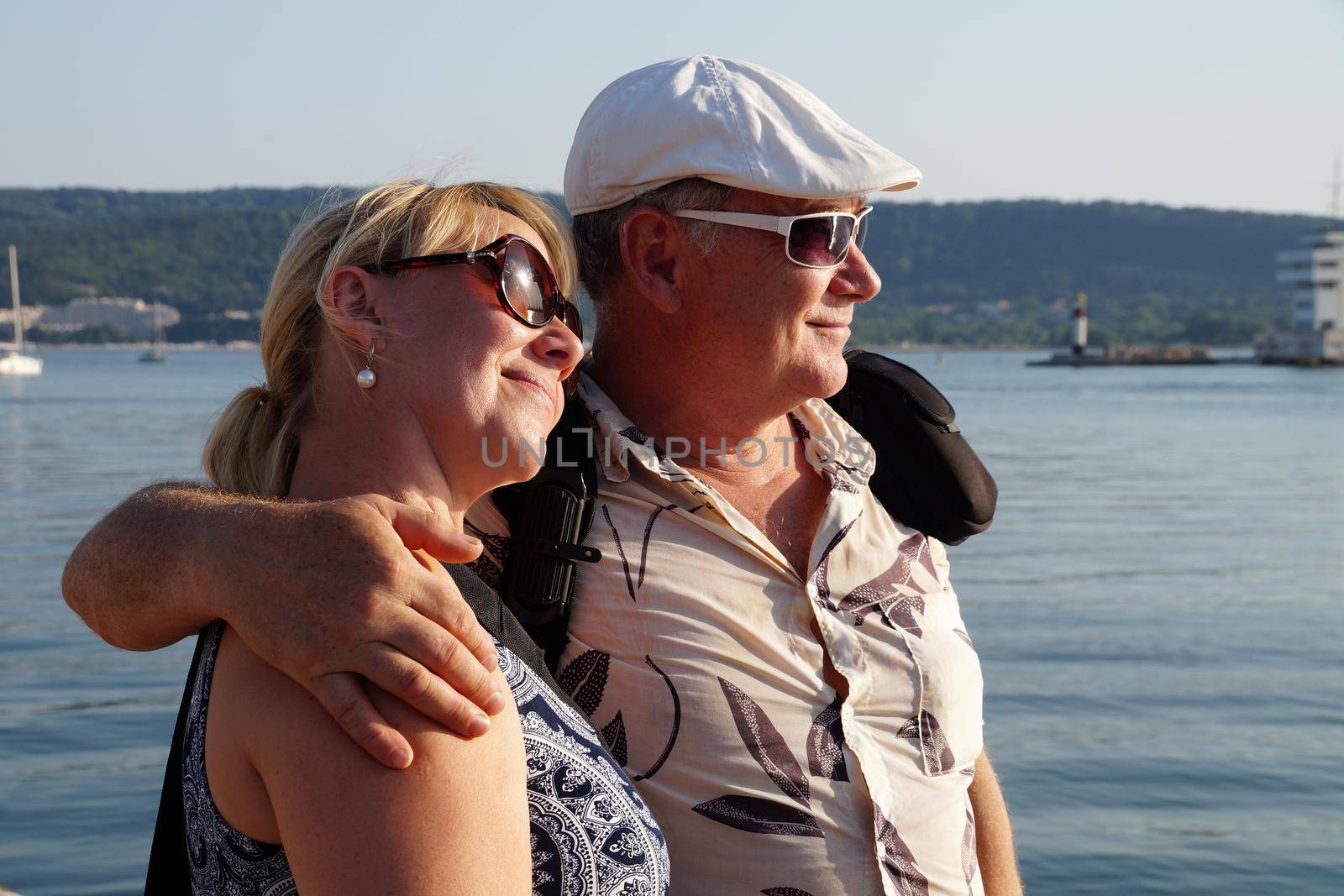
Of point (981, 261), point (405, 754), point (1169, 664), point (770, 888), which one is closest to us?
point (405, 754)

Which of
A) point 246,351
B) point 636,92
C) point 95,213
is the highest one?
point 636,92

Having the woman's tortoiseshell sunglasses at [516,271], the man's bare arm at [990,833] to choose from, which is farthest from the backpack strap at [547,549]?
the man's bare arm at [990,833]

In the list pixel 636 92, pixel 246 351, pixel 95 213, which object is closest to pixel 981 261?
pixel 246 351

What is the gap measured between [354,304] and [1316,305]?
111 m

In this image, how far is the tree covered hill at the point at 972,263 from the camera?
11412cm

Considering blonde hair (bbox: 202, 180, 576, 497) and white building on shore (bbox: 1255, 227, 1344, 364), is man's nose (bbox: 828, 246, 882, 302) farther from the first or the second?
white building on shore (bbox: 1255, 227, 1344, 364)

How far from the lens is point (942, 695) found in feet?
8.16

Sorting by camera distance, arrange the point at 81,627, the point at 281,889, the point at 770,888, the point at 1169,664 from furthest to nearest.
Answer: the point at 81,627
the point at 1169,664
the point at 770,888
the point at 281,889

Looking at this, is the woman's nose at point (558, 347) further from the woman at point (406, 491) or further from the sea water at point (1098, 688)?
the sea water at point (1098, 688)

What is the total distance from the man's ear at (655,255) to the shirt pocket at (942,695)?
78cm

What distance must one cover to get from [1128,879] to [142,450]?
2738cm

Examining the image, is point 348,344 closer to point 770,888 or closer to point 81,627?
point 770,888

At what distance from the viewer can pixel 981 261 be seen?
438ft

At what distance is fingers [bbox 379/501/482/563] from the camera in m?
1.56
